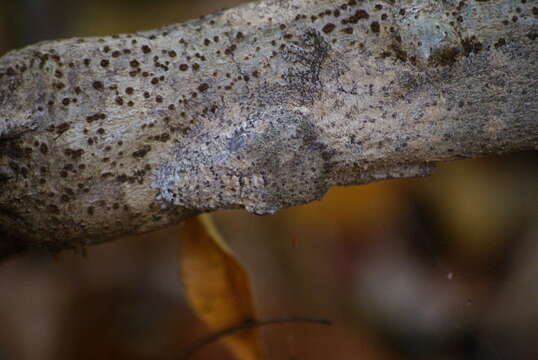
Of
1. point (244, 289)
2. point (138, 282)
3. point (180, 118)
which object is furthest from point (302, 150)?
point (138, 282)

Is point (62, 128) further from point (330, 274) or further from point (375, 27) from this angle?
point (330, 274)

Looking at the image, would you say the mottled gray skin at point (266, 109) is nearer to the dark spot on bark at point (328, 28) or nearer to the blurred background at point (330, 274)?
the dark spot on bark at point (328, 28)

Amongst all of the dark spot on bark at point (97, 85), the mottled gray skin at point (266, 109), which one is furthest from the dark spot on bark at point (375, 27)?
the dark spot on bark at point (97, 85)

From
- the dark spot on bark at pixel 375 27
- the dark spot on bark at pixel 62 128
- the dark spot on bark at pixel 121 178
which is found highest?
the dark spot on bark at pixel 375 27

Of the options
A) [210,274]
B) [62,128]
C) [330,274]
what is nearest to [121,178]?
[62,128]

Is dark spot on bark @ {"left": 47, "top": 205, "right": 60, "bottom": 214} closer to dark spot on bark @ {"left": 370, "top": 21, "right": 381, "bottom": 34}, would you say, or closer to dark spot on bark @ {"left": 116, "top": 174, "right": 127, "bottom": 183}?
dark spot on bark @ {"left": 116, "top": 174, "right": 127, "bottom": 183}

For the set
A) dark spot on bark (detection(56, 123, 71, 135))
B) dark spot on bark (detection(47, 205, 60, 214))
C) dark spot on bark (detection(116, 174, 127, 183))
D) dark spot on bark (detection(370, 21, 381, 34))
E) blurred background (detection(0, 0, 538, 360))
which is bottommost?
blurred background (detection(0, 0, 538, 360))

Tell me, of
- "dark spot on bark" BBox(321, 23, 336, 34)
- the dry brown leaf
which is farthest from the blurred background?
"dark spot on bark" BBox(321, 23, 336, 34)
